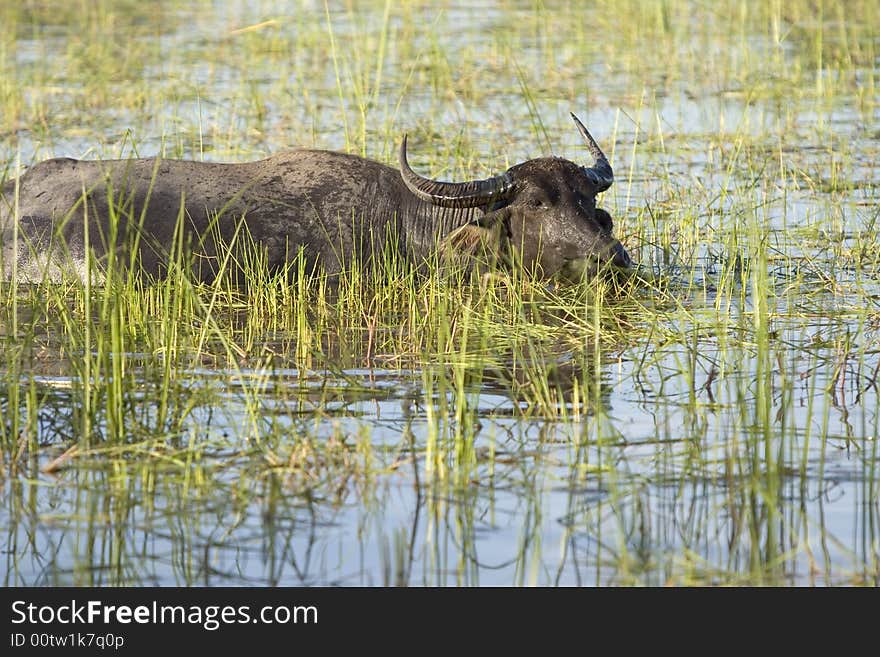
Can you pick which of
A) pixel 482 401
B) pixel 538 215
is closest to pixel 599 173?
A: pixel 538 215

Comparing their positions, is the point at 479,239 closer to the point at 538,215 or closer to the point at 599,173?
the point at 538,215

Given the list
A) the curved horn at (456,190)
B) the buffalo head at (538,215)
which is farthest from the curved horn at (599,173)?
the curved horn at (456,190)

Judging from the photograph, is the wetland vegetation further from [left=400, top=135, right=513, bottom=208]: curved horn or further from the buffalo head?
[left=400, top=135, right=513, bottom=208]: curved horn

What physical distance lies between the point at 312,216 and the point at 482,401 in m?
2.94

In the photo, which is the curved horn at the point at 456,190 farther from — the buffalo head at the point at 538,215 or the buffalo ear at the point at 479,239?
the buffalo ear at the point at 479,239

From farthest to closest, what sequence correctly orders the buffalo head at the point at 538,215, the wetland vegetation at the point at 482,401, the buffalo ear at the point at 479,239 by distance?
the buffalo ear at the point at 479,239, the buffalo head at the point at 538,215, the wetland vegetation at the point at 482,401

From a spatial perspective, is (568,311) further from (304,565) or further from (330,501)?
(304,565)

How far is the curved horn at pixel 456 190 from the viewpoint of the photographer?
28.1 feet

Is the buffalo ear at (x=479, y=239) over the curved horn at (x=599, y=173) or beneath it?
beneath

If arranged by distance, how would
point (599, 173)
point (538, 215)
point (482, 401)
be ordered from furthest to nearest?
1. point (599, 173)
2. point (538, 215)
3. point (482, 401)

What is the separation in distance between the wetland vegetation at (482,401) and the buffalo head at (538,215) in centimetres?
19

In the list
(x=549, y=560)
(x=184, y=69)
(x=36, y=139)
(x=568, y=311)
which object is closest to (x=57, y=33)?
(x=184, y=69)

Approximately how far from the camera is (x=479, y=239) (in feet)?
28.3

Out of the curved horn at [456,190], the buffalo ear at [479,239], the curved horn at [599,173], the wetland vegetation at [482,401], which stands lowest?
the wetland vegetation at [482,401]
